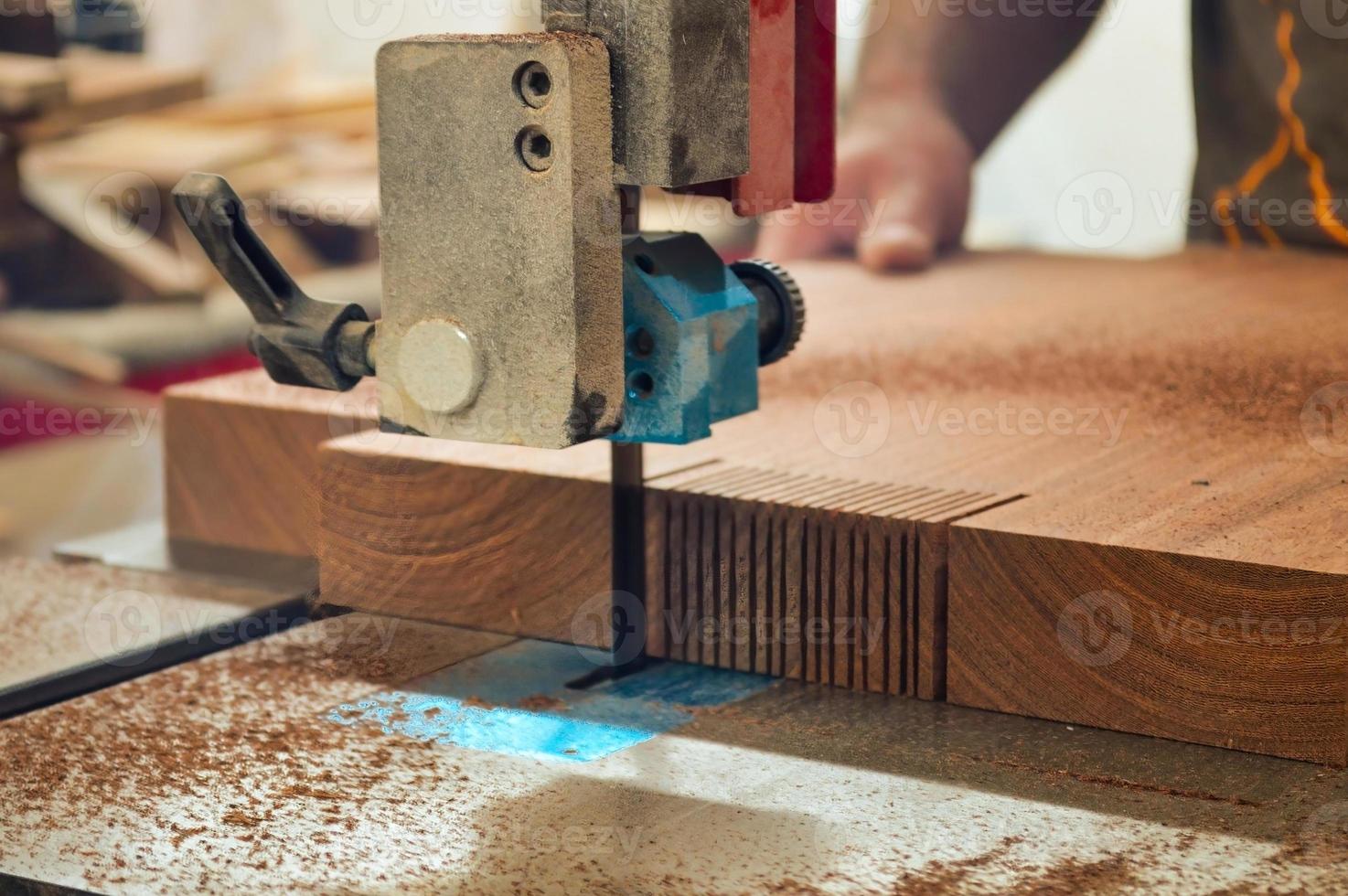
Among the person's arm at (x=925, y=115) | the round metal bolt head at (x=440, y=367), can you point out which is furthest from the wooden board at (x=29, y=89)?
the round metal bolt head at (x=440, y=367)

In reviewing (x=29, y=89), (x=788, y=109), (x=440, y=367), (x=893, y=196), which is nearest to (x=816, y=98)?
(x=788, y=109)

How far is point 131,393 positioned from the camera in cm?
324

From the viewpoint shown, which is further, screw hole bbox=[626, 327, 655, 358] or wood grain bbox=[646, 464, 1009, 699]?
wood grain bbox=[646, 464, 1009, 699]

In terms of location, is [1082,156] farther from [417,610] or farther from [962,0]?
[417,610]

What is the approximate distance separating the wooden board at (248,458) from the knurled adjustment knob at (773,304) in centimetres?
39

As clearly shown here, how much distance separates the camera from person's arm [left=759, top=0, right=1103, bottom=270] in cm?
194

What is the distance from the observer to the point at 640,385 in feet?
3.00

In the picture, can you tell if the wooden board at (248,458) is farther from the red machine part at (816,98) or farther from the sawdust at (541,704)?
the red machine part at (816,98)

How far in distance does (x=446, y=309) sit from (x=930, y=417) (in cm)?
59

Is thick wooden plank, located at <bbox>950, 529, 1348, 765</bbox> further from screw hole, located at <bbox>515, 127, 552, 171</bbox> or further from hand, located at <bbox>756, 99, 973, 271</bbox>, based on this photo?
hand, located at <bbox>756, 99, 973, 271</bbox>

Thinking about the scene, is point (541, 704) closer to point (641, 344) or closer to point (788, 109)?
point (641, 344)

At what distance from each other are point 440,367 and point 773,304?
0.25 metres

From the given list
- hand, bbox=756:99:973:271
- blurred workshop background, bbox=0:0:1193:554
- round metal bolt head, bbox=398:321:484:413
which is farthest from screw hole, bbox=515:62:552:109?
blurred workshop background, bbox=0:0:1193:554

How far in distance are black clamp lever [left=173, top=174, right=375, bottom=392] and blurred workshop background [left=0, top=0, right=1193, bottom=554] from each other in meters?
1.90
